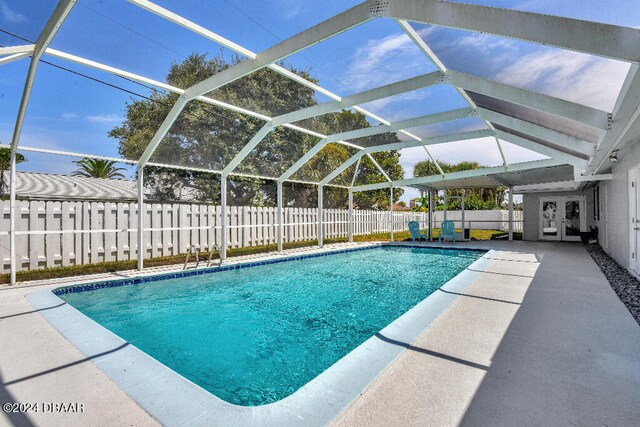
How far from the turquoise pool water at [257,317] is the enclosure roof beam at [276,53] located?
3.42 metres

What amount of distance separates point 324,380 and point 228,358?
1683mm

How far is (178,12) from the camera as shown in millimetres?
4398

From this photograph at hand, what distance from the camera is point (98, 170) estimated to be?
938cm

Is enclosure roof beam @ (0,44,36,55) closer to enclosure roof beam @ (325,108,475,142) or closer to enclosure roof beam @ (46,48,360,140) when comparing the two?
enclosure roof beam @ (46,48,360,140)

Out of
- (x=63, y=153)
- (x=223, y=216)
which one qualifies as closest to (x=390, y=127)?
(x=223, y=216)

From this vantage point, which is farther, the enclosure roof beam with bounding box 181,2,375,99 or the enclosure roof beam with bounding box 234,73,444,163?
the enclosure roof beam with bounding box 234,73,444,163

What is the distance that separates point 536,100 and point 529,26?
213 cm

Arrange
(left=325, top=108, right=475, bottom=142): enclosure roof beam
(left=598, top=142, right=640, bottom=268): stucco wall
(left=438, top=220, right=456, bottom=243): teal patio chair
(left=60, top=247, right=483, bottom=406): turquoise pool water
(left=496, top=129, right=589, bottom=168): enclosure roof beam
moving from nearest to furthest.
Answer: (left=60, top=247, right=483, bottom=406): turquoise pool water
(left=598, top=142, right=640, bottom=268): stucco wall
(left=325, top=108, right=475, bottom=142): enclosure roof beam
(left=496, top=129, right=589, bottom=168): enclosure roof beam
(left=438, top=220, right=456, bottom=243): teal patio chair

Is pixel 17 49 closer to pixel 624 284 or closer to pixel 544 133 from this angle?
pixel 544 133

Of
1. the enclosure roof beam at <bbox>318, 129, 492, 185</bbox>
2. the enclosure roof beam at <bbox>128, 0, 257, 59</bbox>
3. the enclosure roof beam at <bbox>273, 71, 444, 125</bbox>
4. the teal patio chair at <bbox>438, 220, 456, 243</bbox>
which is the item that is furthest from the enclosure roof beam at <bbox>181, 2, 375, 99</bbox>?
the teal patio chair at <bbox>438, 220, 456, 243</bbox>

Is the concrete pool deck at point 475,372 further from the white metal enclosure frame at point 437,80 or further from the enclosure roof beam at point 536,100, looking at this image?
the enclosure roof beam at point 536,100

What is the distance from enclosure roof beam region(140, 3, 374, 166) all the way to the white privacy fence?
2799 millimetres

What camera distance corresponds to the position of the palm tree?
8180 mm

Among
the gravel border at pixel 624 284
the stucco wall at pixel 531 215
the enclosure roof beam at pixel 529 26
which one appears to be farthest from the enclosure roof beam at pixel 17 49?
the stucco wall at pixel 531 215
